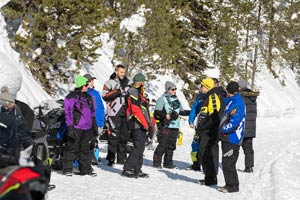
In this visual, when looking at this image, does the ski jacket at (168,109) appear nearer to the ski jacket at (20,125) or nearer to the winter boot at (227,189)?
the winter boot at (227,189)

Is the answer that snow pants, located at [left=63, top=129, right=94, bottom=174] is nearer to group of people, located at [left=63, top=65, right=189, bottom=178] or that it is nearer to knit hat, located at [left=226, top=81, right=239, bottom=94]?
group of people, located at [left=63, top=65, right=189, bottom=178]

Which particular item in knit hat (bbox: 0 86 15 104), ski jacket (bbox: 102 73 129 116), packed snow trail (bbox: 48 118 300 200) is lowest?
packed snow trail (bbox: 48 118 300 200)

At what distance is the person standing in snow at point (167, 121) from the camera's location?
38.2 ft

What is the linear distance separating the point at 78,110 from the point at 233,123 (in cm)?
262

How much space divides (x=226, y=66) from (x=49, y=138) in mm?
25220

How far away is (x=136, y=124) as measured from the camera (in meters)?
9.90

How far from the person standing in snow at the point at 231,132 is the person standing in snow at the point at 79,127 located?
7.47ft

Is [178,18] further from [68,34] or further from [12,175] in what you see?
[12,175]

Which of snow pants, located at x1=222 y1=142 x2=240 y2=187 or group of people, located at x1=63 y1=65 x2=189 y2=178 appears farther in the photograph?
group of people, located at x1=63 y1=65 x2=189 y2=178

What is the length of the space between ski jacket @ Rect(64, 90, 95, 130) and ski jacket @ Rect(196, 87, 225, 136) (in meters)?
2.03

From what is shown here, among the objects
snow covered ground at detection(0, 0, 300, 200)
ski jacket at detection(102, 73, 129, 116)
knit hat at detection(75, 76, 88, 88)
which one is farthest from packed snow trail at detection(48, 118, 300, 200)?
knit hat at detection(75, 76, 88, 88)

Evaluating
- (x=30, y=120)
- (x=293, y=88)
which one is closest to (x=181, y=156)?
(x=30, y=120)

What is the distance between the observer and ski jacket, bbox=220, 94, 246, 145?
9.19 m

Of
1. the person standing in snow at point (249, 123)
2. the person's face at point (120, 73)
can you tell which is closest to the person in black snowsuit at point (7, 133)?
the person's face at point (120, 73)
